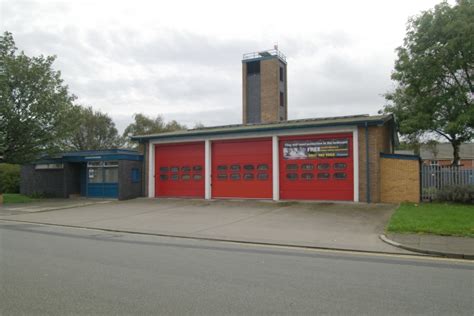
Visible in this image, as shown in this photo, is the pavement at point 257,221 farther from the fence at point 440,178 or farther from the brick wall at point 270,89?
the brick wall at point 270,89

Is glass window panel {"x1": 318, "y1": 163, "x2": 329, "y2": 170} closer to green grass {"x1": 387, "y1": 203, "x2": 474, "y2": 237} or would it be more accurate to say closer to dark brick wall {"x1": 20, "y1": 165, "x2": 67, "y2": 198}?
green grass {"x1": 387, "y1": 203, "x2": 474, "y2": 237}

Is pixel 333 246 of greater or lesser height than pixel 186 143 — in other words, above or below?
below

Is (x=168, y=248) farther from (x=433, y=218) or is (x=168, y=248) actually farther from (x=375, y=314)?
(x=433, y=218)

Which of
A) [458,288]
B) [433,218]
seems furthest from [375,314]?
[433,218]

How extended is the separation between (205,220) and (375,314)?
32.4 feet

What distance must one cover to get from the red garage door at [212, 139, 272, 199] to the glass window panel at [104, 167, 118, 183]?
6.26 meters

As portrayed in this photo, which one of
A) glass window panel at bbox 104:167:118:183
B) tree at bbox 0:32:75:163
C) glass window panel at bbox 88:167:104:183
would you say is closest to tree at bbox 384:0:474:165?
glass window panel at bbox 104:167:118:183

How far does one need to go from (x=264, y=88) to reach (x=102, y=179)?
34.6 m

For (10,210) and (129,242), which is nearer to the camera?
(129,242)

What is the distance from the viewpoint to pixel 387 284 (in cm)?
589

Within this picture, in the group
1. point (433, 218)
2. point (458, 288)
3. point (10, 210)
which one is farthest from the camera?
point (10, 210)

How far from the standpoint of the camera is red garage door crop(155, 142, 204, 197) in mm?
21922

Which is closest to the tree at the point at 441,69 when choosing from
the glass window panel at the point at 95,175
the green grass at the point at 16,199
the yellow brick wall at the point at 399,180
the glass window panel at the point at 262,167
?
the yellow brick wall at the point at 399,180

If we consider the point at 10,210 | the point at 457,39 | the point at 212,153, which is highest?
the point at 457,39
